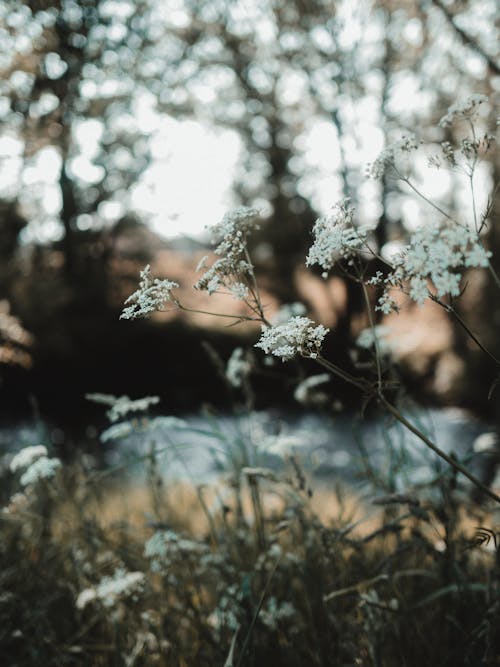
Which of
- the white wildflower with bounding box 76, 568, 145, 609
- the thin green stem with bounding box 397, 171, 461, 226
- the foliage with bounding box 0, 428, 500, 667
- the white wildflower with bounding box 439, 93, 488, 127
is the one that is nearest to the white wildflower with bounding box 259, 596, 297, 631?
the foliage with bounding box 0, 428, 500, 667

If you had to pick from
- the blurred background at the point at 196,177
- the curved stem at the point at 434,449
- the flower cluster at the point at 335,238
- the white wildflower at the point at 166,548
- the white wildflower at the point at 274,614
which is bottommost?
the white wildflower at the point at 274,614

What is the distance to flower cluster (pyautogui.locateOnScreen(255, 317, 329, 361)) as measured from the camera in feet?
4.06

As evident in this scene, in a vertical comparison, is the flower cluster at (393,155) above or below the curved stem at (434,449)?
above

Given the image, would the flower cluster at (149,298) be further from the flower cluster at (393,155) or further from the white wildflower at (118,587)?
the white wildflower at (118,587)

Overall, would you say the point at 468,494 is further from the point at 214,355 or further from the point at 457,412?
the point at 457,412

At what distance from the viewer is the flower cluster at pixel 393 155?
154 centimetres

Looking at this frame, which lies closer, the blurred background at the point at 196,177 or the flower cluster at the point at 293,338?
the flower cluster at the point at 293,338

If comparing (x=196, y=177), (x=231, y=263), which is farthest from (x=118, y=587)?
(x=196, y=177)

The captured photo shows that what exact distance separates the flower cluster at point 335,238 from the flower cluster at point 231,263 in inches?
7.3

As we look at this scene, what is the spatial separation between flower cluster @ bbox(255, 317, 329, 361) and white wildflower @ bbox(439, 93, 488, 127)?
81 cm

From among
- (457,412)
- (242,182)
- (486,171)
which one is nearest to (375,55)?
(486,171)

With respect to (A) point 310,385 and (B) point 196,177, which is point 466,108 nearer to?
(A) point 310,385

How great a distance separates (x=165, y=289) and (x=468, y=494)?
9.17 feet

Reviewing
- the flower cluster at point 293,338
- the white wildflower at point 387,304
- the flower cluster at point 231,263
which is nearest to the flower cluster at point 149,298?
the flower cluster at point 231,263
